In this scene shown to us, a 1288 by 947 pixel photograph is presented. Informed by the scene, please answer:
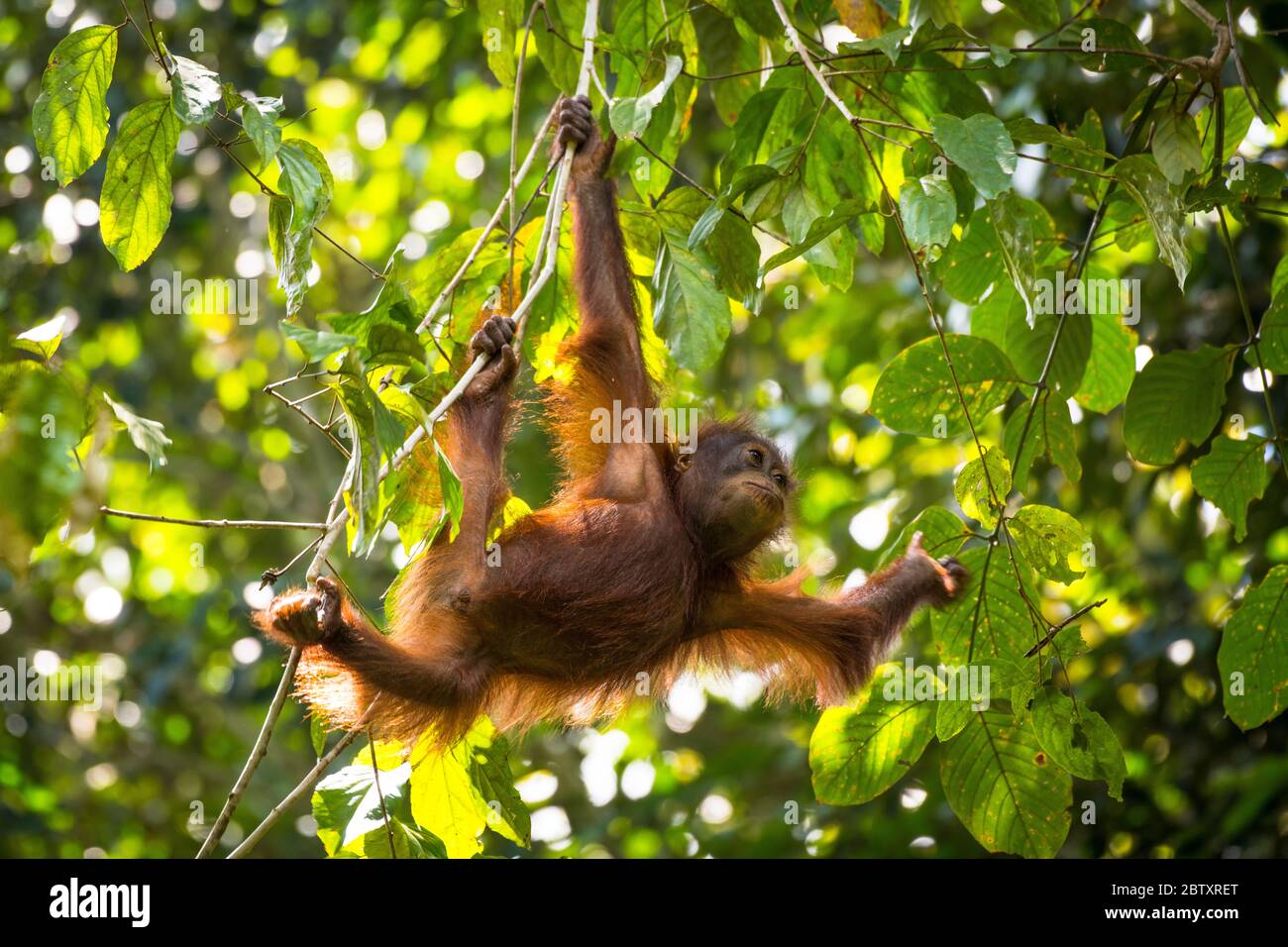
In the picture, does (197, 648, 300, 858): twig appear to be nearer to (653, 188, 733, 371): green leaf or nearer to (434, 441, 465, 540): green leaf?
(434, 441, 465, 540): green leaf

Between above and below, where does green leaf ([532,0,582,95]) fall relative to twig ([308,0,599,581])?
above

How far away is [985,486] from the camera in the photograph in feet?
11.0

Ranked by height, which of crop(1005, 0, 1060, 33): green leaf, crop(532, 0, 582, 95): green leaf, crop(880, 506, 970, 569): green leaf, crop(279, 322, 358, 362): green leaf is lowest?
crop(880, 506, 970, 569): green leaf

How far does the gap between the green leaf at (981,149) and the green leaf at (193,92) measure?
1546mm

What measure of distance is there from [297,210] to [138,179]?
1.82 ft

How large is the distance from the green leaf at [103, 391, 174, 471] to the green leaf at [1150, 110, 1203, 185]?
2.61 meters

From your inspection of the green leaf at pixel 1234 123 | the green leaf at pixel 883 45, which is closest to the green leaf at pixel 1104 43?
the green leaf at pixel 1234 123

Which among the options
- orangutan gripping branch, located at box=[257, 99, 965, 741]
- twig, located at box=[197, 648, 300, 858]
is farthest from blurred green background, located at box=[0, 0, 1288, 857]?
twig, located at box=[197, 648, 300, 858]

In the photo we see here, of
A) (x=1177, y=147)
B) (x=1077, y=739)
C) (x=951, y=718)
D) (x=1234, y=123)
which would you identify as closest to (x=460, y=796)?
(x=951, y=718)

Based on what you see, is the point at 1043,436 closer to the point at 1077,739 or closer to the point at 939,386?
the point at 939,386

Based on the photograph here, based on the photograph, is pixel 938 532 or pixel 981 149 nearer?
pixel 981 149

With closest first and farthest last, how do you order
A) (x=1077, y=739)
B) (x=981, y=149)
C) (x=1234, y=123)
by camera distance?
(x=981, y=149)
(x=1077, y=739)
(x=1234, y=123)

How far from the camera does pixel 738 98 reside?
4215 mm

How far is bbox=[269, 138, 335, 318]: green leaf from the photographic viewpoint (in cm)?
276
